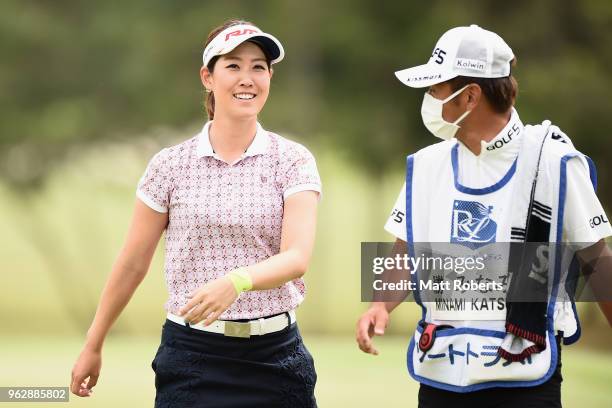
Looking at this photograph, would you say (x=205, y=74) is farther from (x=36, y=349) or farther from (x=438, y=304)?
(x=36, y=349)

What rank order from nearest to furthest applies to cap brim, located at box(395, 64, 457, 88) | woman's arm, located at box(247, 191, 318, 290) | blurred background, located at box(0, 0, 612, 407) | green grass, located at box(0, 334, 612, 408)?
woman's arm, located at box(247, 191, 318, 290) → cap brim, located at box(395, 64, 457, 88) → green grass, located at box(0, 334, 612, 408) → blurred background, located at box(0, 0, 612, 407)

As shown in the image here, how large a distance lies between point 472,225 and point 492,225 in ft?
0.22

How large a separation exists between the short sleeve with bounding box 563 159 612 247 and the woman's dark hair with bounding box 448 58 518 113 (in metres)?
0.33

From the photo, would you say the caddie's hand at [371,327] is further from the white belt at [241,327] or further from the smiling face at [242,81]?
the smiling face at [242,81]

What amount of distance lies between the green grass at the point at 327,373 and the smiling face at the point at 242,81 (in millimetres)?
4735

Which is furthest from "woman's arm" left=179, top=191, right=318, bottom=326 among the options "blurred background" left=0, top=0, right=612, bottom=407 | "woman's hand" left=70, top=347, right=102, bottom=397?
"blurred background" left=0, top=0, right=612, bottom=407

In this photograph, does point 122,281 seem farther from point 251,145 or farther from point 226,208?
point 251,145

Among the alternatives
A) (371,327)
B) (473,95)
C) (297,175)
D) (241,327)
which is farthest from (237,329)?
(473,95)

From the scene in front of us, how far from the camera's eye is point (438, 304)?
4.05m

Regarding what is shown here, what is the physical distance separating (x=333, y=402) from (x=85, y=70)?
8719mm

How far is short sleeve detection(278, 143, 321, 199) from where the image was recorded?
13.5 ft

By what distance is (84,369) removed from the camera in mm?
4355

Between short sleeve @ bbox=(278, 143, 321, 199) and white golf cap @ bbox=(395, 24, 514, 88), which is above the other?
white golf cap @ bbox=(395, 24, 514, 88)

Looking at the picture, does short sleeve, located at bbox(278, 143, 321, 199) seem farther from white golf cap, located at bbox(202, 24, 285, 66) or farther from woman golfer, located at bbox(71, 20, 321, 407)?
white golf cap, located at bbox(202, 24, 285, 66)
